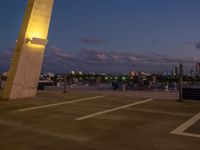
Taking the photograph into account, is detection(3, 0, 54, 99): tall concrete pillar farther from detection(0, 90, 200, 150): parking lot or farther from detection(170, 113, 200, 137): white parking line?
detection(170, 113, 200, 137): white parking line

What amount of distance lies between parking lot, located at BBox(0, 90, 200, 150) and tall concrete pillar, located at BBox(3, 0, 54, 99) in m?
2.23

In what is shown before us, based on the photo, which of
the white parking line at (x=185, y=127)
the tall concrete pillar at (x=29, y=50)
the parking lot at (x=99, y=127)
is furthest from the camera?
the tall concrete pillar at (x=29, y=50)

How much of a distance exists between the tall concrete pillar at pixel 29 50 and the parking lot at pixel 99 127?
2.23 metres

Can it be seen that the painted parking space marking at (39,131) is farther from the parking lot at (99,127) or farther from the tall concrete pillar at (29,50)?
the tall concrete pillar at (29,50)

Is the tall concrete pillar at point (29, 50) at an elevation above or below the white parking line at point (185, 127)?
above

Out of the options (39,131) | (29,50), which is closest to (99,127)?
(39,131)

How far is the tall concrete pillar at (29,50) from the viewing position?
13.0 m

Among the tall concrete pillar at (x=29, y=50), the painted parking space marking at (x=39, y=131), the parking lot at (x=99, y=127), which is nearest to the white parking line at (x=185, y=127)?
the parking lot at (x=99, y=127)

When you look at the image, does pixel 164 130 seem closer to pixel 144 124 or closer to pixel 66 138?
pixel 144 124

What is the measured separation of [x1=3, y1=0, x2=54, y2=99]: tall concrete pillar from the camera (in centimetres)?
1298

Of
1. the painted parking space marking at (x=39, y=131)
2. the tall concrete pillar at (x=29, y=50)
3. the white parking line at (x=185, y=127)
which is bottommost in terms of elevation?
the painted parking space marking at (x=39, y=131)

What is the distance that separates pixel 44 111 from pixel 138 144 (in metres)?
5.07

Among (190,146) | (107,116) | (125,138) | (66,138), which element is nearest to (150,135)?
(125,138)

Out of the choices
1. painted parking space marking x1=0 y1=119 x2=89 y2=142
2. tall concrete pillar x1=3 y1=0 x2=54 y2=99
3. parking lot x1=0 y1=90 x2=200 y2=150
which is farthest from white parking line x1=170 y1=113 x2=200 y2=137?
tall concrete pillar x1=3 y1=0 x2=54 y2=99
